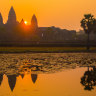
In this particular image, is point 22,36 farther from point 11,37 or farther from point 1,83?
point 1,83

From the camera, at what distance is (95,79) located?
15.0m

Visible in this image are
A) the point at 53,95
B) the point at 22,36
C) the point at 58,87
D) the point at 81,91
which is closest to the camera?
the point at 53,95

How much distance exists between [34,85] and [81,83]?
2.41 meters

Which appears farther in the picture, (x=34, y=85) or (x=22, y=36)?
(x=22, y=36)

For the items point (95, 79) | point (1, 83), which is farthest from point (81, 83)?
point (1, 83)

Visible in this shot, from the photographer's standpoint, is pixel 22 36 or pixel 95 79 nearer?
pixel 95 79

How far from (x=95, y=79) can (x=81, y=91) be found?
11.8 feet

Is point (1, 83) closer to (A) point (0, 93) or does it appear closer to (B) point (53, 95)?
(A) point (0, 93)

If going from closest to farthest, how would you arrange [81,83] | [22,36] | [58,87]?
1. [58,87]
2. [81,83]
3. [22,36]

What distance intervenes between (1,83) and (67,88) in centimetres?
356

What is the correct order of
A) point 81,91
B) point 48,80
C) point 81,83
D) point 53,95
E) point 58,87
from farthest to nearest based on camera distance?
point 48,80, point 81,83, point 58,87, point 81,91, point 53,95

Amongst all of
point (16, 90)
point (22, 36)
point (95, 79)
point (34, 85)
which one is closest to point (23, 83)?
point (34, 85)

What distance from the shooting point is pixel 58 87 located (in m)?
12.6

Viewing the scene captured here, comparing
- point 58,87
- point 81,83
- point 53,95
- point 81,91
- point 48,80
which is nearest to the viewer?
point 53,95
